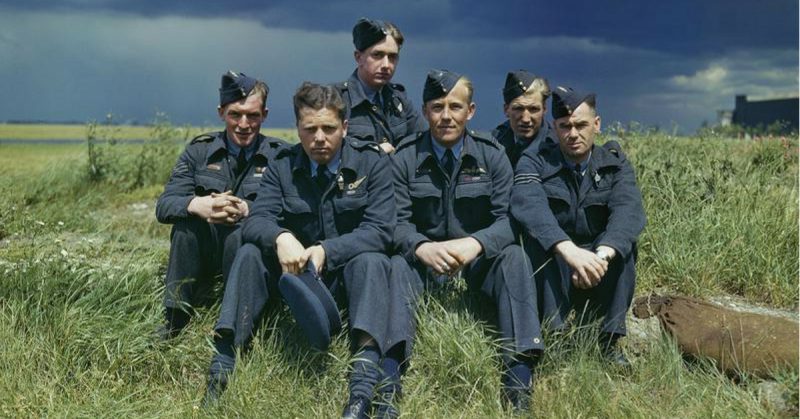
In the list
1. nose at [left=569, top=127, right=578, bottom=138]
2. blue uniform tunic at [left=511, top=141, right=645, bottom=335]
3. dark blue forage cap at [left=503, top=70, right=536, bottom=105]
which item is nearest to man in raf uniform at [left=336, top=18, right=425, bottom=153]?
dark blue forage cap at [left=503, top=70, right=536, bottom=105]

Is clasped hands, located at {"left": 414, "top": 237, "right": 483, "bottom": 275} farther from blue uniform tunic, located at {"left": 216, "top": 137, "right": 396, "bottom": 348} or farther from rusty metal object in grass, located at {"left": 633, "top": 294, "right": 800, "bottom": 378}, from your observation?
rusty metal object in grass, located at {"left": 633, "top": 294, "right": 800, "bottom": 378}

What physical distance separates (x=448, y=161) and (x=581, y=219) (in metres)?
0.76

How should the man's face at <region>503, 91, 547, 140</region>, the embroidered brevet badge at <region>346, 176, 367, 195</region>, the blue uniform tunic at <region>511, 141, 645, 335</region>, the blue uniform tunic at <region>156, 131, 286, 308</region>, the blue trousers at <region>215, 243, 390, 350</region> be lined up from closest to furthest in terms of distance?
the blue trousers at <region>215, 243, 390, 350</region> → the blue uniform tunic at <region>511, 141, 645, 335</region> → the embroidered brevet badge at <region>346, 176, 367, 195</region> → the blue uniform tunic at <region>156, 131, 286, 308</region> → the man's face at <region>503, 91, 547, 140</region>

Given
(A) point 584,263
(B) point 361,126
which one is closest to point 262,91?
(B) point 361,126

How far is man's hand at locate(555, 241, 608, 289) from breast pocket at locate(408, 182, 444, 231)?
0.69m

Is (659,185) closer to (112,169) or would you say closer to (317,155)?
(317,155)

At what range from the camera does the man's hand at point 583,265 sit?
369 centimetres

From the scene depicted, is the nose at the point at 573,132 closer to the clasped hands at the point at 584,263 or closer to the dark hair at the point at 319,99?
the clasped hands at the point at 584,263

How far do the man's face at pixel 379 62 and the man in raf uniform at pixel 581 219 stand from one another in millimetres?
1372

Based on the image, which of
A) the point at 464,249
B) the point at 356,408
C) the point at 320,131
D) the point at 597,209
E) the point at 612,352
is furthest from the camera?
the point at 597,209

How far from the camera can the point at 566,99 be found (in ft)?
13.1

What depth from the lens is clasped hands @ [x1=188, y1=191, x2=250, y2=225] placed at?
4105mm

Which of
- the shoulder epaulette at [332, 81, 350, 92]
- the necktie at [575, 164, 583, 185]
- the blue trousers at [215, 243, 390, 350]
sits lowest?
the blue trousers at [215, 243, 390, 350]

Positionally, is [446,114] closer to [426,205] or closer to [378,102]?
Result: [426,205]
